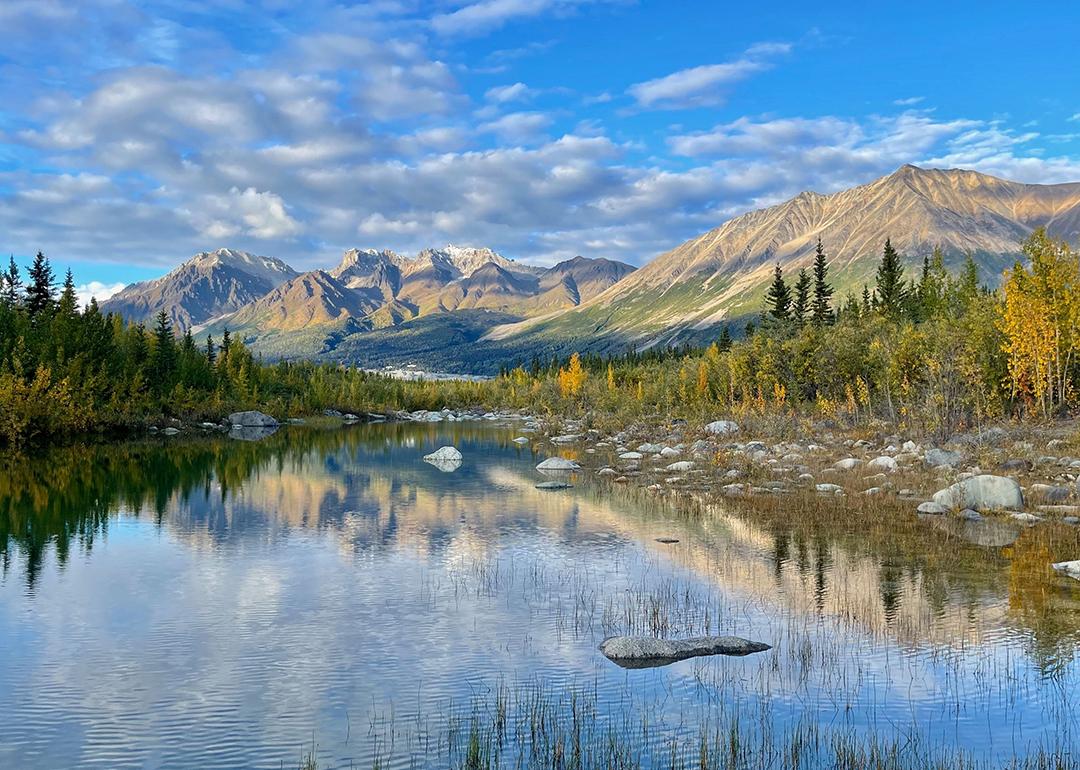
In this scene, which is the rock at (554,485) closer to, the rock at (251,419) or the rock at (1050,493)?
the rock at (1050,493)

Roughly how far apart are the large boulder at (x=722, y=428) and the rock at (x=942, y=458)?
2861 cm

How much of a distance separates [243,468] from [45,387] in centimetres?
2785

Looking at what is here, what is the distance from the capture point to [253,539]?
32719 millimetres

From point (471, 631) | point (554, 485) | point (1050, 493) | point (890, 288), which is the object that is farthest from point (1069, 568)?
point (890, 288)

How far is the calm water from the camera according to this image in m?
13.8

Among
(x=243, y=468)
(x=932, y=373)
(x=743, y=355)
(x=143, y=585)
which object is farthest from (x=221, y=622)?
(x=743, y=355)

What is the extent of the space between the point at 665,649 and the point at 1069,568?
47.1 ft

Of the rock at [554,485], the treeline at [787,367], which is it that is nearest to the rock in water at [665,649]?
the rock at [554,485]

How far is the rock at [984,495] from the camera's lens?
33.2 meters

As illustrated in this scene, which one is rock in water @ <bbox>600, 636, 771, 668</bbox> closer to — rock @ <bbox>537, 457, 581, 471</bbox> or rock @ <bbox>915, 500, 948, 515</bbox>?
rock @ <bbox>915, 500, 948, 515</bbox>

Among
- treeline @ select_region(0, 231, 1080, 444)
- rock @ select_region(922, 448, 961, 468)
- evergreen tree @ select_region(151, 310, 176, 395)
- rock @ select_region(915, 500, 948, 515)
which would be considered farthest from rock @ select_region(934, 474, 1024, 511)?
evergreen tree @ select_region(151, 310, 176, 395)

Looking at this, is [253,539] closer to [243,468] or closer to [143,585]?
[143,585]

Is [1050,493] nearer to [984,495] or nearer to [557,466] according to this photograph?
[984,495]

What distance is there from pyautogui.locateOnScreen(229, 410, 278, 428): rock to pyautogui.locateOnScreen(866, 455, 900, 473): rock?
100 meters
